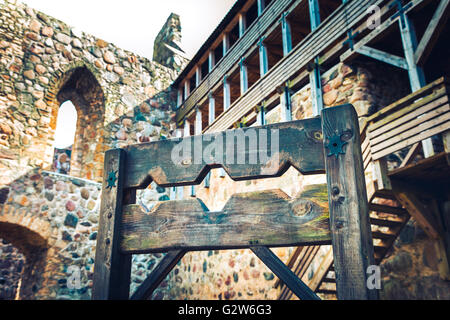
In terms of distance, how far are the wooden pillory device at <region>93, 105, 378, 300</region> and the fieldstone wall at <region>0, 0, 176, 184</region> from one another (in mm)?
6645

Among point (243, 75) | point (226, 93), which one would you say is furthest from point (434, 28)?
point (226, 93)

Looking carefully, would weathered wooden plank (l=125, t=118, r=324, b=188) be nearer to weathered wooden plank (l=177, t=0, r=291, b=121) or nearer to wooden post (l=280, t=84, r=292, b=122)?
wooden post (l=280, t=84, r=292, b=122)

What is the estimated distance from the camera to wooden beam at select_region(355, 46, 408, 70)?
582cm

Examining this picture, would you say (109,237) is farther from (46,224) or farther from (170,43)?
(170,43)

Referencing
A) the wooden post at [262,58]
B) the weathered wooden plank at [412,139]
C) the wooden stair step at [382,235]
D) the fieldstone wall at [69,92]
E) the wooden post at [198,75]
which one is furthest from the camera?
the wooden post at [198,75]

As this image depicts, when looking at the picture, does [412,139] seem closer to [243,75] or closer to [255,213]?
[255,213]

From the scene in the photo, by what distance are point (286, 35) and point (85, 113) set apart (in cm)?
620

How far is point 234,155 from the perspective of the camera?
2461 millimetres

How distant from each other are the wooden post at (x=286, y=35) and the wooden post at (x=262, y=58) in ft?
2.43

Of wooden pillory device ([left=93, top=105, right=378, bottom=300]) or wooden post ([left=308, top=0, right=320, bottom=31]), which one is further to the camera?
wooden post ([left=308, top=0, right=320, bottom=31])

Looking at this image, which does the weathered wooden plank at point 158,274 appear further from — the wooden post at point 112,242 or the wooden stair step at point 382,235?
the wooden stair step at point 382,235

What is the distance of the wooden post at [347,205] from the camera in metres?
1.95

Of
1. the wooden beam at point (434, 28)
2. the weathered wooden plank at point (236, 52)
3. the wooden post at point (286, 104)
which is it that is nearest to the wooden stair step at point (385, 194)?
the wooden beam at point (434, 28)

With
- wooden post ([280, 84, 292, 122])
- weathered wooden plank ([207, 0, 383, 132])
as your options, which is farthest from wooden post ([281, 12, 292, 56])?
wooden post ([280, 84, 292, 122])
